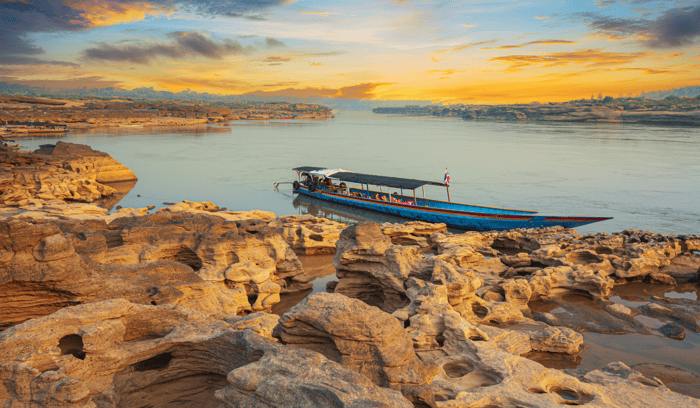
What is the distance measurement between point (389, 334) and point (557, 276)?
967cm

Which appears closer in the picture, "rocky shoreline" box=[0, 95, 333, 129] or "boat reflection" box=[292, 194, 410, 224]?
"boat reflection" box=[292, 194, 410, 224]

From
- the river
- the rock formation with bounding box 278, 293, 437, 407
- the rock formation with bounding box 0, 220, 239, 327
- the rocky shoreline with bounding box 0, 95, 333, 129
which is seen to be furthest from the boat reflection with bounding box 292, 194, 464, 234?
the rocky shoreline with bounding box 0, 95, 333, 129

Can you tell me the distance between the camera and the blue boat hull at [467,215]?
23816 millimetres

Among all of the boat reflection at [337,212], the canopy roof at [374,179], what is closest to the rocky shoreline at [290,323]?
the canopy roof at [374,179]

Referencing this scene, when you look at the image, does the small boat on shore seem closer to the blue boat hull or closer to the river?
the blue boat hull

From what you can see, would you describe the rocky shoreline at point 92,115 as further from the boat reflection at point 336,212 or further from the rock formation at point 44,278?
the rock formation at point 44,278

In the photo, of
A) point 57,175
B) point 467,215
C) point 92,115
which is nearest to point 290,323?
point 467,215

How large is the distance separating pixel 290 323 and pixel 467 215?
21.3m

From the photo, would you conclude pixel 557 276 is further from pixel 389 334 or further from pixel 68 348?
pixel 68 348

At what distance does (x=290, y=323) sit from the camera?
576cm

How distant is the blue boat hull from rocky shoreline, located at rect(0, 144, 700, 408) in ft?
30.1

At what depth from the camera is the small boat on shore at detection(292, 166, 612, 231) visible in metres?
24.0

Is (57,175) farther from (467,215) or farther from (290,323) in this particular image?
(290,323)

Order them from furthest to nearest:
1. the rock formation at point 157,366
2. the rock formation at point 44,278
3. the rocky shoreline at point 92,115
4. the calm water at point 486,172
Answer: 1. the rocky shoreline at point 92,115
2. the calm water at point 486,172
3. the rock formation at point 44,278
4. the rock formation at point 157,366
